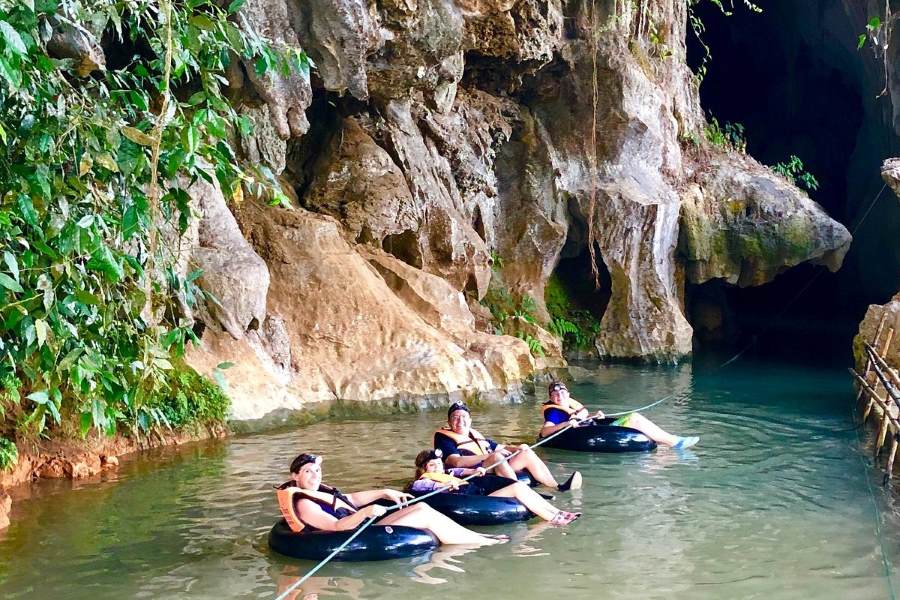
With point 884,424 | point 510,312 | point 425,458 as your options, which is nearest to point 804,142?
point 510,312

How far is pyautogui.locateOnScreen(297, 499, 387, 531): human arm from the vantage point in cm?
682

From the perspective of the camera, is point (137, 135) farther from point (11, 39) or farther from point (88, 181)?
point (88, 181)

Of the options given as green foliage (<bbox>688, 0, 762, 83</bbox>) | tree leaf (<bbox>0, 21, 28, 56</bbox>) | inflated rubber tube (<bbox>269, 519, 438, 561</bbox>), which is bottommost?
inflated rubber tube (<bbox>269, 519, 438, 561</bbox>)

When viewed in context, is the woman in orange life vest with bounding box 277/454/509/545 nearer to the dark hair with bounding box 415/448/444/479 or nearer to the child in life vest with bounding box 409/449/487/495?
the child in life vest with bounding box 409/449/487/495

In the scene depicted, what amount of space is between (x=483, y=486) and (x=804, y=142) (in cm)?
2838

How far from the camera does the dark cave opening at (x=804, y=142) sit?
26453mm

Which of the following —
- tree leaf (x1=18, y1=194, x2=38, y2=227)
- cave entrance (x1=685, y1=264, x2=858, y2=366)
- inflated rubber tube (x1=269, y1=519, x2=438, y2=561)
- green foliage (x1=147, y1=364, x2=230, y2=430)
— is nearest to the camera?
tree leaf (x1=18, y1=194, x2=38, y2=227)

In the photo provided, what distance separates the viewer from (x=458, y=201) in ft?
62.6

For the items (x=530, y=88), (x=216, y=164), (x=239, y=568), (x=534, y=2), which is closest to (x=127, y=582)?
(x=239, y=568)

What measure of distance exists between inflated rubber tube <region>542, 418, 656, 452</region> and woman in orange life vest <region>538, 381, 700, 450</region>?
0.13m

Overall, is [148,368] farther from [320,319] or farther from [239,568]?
[320,319]

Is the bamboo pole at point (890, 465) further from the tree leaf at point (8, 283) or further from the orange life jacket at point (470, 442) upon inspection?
the tree leaf at point (8, 283)

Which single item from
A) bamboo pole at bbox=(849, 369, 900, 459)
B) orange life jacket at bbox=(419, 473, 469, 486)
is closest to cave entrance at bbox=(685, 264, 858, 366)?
bamboo pole at bbox=(849, 369, 900, 459)

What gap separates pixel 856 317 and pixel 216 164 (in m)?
31.1
